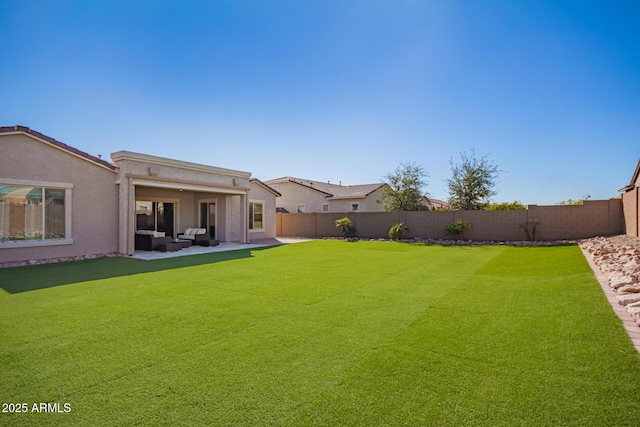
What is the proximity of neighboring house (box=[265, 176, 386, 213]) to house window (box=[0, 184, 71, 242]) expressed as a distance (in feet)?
58.2

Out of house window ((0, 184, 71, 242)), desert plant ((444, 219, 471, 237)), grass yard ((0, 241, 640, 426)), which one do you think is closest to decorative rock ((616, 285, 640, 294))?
grass yard ((0, 241, 640, 426))

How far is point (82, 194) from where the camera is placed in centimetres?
1174

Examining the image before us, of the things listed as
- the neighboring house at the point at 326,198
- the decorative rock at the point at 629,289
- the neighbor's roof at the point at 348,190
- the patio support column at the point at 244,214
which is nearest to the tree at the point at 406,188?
the neighboring house at the point at 326,198

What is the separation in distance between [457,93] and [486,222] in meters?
7.55

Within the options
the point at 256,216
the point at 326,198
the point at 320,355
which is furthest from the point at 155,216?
the point at 320,355

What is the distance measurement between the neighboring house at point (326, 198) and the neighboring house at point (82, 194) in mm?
11620

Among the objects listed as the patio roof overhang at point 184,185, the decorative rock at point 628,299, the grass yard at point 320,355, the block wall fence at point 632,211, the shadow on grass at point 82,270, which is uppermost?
the patio roof overhang at point 184,185

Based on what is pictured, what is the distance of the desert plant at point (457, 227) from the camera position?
682 inches

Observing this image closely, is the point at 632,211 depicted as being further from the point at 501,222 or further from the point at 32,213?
the point at 32,213

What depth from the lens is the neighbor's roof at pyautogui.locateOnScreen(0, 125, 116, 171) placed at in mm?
10031

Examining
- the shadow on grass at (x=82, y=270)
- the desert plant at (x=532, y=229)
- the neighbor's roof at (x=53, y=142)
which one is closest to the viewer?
the shadow on grass at (x=82, y=270)

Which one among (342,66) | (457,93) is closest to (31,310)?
(342,66)

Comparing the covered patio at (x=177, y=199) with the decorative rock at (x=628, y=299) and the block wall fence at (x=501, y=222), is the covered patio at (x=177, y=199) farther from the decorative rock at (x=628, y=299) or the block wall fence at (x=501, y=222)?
the decorative rock at (x=628, y=299)

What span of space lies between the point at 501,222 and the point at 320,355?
16.5 metres
